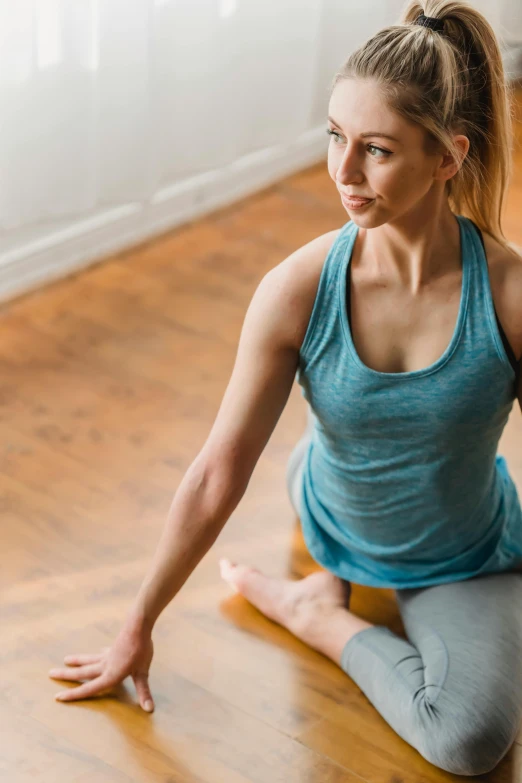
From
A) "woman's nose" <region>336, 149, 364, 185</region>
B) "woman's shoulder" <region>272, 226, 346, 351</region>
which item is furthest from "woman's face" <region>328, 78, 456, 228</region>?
"woman's shoulder" <region>272, 226, 346, 351</region>

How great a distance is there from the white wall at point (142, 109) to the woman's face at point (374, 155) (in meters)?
1.13

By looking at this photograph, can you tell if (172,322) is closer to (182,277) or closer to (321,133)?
(182,277)

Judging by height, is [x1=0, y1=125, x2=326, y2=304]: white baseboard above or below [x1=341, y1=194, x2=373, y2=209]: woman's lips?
below

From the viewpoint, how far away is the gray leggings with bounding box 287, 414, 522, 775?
1.39 m

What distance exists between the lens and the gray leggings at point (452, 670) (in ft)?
4.56

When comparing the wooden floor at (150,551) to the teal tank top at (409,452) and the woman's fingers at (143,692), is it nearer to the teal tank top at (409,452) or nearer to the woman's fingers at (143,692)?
the woman's fingers at (143,692)

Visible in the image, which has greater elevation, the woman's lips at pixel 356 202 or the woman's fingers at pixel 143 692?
the woman's lips at pixel 356 202

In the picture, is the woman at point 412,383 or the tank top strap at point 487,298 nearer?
the woman at point 412,383

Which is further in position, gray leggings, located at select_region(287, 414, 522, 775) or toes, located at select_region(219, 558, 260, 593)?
toes, located at select_region(219, 558, 260, 593)

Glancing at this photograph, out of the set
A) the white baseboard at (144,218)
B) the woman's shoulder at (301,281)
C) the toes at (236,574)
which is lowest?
the white baseboard at (144,218)

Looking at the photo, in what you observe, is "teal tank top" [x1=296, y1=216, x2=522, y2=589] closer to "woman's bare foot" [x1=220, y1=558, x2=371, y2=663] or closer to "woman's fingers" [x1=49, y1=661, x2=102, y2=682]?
"woman's bare foot" [x1=220, y1=558, x2=371, y2=663]

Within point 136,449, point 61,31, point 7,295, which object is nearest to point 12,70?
point 61,31

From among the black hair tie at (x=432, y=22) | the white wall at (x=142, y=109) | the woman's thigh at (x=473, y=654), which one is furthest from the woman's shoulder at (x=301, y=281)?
the white wall at (x=142, y=109)

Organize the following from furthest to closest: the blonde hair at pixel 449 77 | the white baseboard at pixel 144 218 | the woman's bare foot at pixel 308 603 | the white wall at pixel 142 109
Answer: the white baseboard at pixel 144 218
the white wall at pixel 142 109
the woman's bare foot at pixel 308 603
the blonde hair at pixel 449 77
